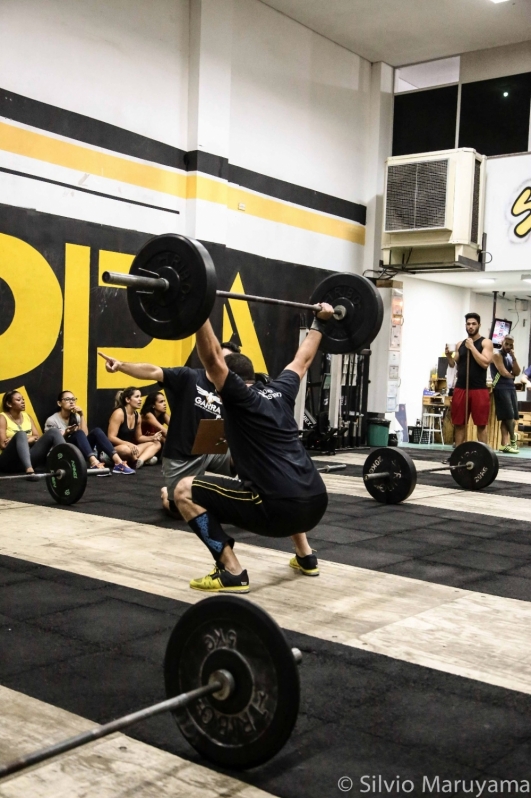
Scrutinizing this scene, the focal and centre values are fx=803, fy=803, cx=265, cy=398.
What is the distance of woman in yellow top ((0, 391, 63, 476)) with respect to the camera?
596 centimetres

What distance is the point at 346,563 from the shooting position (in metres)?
3.68

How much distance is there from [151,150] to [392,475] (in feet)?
13.4

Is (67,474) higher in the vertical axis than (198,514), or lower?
lower

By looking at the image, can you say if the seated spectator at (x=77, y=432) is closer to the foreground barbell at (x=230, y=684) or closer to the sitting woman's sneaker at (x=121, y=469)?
the sitting woman's sneaker at (x=121, y=469)

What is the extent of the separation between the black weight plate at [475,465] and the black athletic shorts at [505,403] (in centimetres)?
312

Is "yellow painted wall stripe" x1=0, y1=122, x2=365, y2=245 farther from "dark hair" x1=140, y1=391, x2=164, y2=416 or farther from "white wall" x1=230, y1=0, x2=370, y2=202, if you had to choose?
"dark hair" x1=140, y1=391, x2=164, y2=416

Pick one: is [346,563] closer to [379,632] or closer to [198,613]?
[379,632]

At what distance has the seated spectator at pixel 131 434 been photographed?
6777 mm

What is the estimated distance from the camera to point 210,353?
266cm

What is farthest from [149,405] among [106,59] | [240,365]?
[240,365]

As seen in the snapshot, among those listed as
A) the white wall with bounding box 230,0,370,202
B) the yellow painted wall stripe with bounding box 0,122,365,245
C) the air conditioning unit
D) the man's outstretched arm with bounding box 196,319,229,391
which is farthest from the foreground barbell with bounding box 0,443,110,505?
the air conditioning unit

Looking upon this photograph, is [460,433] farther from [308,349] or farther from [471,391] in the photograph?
[308,349]

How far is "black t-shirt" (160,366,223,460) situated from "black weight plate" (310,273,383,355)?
0.68 m

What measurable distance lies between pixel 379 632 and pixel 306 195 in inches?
287
